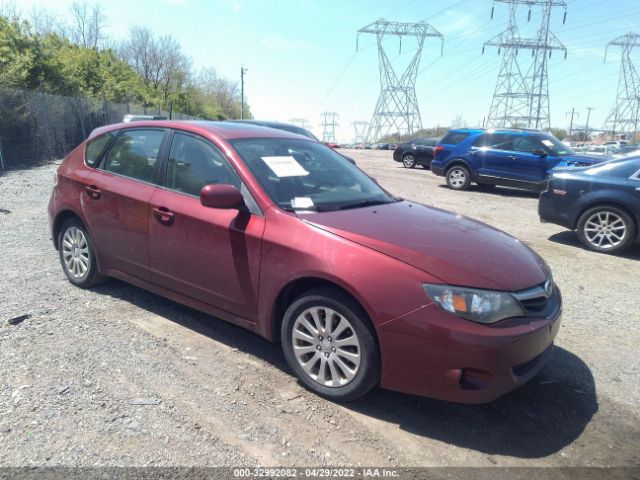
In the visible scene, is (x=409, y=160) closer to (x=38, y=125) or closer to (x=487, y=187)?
(x=487, y=187)

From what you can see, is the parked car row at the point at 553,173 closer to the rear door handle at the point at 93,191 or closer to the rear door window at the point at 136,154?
the rear door window at the point at 136,154

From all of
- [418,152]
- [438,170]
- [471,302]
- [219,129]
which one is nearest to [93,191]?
[219,129]

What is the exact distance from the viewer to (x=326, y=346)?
3.20 meters

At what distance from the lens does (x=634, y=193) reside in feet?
23.7

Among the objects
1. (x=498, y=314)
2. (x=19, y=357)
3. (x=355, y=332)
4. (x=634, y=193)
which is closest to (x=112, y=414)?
(x=19, y=357)

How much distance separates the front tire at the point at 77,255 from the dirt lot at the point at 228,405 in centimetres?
16

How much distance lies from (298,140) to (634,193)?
539cm

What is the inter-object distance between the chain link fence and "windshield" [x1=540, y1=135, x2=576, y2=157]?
14929mm

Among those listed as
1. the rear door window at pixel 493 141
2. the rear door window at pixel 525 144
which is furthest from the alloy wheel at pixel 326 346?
the rear door window at pixel 493 141

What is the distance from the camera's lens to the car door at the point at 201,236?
3.52 meters

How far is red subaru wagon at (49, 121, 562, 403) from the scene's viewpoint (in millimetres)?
2865

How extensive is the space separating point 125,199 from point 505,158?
38.0 ft

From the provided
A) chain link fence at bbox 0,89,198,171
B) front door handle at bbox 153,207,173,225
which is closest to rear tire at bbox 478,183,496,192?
front door handle at bbox 153,207,173,225

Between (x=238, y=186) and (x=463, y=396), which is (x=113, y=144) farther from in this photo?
(x=463, y=396)
